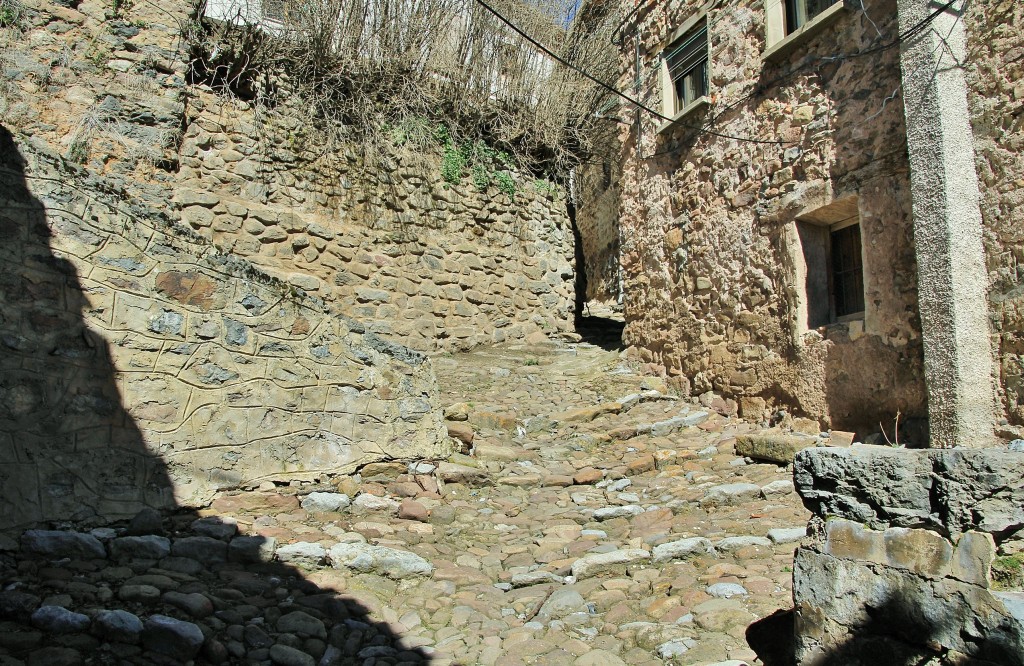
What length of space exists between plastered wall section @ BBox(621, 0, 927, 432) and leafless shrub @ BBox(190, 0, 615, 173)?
2038 mm

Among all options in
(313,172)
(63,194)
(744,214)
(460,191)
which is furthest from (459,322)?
(63,194)

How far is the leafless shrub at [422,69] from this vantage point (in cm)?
773

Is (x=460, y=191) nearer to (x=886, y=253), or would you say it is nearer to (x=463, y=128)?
(x=463, y=128)

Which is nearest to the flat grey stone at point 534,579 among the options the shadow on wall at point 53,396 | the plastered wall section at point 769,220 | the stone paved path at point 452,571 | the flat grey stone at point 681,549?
the stone paved path at point 452,571

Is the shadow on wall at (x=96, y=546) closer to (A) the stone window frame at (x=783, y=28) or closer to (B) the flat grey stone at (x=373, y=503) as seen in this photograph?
(B) the flat grey stone at (x=373, y=503)

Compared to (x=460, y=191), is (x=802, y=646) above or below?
below

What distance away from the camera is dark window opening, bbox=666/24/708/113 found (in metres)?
7.28

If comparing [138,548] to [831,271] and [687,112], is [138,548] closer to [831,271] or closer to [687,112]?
[831,271]

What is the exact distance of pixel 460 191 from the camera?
8.95 metres

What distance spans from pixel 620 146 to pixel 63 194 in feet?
19.6

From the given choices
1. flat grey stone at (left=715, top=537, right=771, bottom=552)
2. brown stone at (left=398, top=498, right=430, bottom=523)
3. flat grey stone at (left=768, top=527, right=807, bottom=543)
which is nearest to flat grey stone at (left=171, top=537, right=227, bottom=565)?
brown stone at (left=398, top=498, right=430, bottom=523)

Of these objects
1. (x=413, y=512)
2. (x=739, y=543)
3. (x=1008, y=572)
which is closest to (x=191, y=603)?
(x=413, y=512)

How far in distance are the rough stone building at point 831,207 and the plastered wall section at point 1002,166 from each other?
0.4 inches

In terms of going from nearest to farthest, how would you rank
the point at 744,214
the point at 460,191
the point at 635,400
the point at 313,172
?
the point at 744,214 → the point at 635,400 → the point at 313,172 → the point at 460,191
